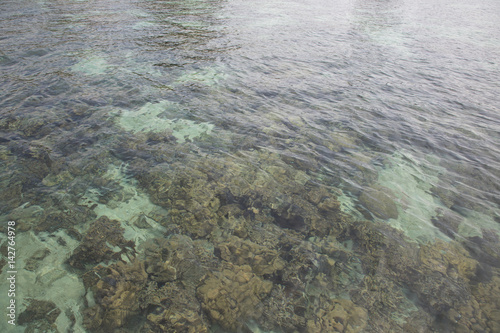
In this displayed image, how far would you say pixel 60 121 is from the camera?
7574mm

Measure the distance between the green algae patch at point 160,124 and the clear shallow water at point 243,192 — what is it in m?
0.07

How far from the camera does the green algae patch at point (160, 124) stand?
773 centimetres

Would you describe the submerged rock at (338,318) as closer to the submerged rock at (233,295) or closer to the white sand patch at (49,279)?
the submerged rock at (233,295)

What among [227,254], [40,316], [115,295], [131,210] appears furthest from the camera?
[131,210]

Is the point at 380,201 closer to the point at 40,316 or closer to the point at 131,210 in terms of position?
the point at 131,210

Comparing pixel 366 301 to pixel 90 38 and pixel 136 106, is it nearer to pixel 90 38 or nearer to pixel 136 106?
pixel 136 106

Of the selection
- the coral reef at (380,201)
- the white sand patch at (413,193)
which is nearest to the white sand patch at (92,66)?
the coral reef at (380,201)

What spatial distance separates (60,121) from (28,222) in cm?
404

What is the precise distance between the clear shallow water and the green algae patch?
0.07 metres

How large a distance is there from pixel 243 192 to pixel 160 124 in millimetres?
4008

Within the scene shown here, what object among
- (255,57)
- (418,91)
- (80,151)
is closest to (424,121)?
(418,91)

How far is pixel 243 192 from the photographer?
5.88 meters

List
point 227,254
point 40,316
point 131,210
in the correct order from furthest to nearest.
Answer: point 131,210 < point 227,254 < point 40,316

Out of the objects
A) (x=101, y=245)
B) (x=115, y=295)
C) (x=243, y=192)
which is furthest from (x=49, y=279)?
(x=243, y=192)
